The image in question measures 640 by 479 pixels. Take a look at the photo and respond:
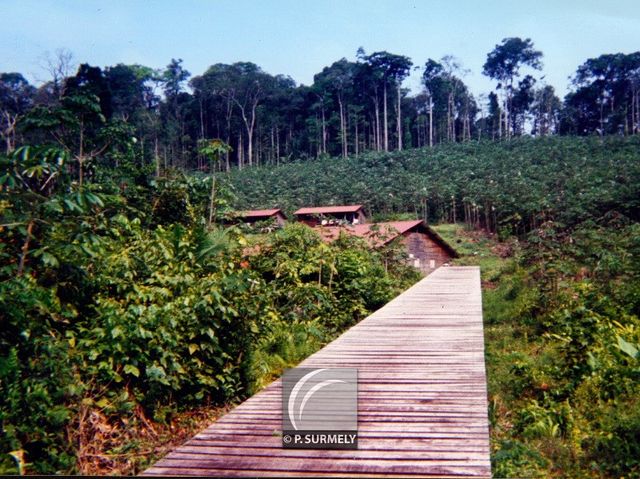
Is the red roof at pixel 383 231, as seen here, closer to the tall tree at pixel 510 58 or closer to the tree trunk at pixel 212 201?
the tree trunk at pixel 212 201

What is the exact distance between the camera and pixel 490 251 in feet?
89.2

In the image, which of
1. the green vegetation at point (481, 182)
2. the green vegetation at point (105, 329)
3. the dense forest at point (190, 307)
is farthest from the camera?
the green vegetation at point (481, 182)

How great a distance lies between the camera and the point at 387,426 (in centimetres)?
336

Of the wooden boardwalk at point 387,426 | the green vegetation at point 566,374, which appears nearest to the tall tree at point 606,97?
the green vegetation at point 566,374

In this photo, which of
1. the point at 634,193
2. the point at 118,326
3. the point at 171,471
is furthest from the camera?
the point at 634,193

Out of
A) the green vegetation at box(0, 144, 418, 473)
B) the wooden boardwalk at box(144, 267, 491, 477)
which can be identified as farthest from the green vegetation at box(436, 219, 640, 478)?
the green vegetation at box(0, 144, 418, 473)

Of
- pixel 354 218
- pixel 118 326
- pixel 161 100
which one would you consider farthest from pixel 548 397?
pixel 161 100

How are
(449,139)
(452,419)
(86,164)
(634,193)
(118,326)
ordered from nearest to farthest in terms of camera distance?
(452,419) → (118,326) → (86,164) → (634,193) → (449,139)

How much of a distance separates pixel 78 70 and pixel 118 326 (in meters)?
13.6

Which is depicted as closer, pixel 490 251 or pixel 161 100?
pixel 490 251

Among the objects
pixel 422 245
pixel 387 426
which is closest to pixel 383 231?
pixel 422 245

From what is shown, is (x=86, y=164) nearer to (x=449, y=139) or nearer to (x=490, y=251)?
(x=490, y=251)

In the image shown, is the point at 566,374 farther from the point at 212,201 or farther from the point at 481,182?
the point at 481,182

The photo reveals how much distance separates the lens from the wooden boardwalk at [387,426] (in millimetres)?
2824
